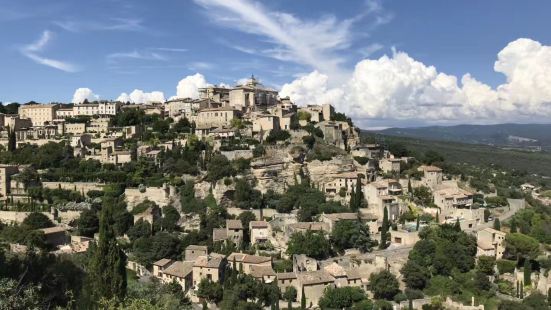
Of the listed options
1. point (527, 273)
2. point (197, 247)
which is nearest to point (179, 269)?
point (197, 247)

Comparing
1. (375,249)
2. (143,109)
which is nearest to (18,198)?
(143,109)

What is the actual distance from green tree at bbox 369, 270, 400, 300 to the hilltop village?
0.10 metres

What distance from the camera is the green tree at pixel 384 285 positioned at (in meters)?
30.9

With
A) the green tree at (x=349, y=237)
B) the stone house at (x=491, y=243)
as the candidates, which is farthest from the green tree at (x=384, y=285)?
the stone house at (x=491, y=243)

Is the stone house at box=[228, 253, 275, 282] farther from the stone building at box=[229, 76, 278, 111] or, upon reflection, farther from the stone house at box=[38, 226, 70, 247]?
the stone building at box=[229, 76, 278, 111]

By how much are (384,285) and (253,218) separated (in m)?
12.9

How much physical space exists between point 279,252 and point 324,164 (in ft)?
41.9

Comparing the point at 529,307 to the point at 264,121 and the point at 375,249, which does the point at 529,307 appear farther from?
the point at 264,121

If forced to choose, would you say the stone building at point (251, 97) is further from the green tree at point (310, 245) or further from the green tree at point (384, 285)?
the green tree at point (384, 285)

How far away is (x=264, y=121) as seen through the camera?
52.7 metres

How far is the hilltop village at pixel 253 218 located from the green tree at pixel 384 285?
10 cm

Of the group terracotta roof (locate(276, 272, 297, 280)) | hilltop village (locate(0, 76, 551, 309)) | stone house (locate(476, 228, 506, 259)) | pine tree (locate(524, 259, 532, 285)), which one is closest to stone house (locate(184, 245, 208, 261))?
hilltop village (locate(0, 76, 551, 309))

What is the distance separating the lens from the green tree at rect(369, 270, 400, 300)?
30.9 m

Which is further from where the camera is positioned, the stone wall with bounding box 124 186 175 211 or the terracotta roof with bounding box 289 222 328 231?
the stone wall with bounding box 124 186 175 211
